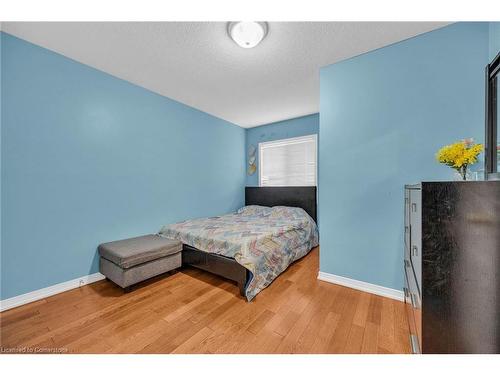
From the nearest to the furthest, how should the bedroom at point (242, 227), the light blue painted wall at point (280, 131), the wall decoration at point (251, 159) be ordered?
the bedroom at point (242, 227) < the light blue painted wall at point (280, 131) < the wall decoration at point (251, 159)

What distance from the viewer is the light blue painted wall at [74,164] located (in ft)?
5.71

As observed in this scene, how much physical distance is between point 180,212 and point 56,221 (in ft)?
4.84

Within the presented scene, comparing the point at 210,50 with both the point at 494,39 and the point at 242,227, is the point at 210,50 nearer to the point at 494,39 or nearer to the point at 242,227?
the point at 242,227

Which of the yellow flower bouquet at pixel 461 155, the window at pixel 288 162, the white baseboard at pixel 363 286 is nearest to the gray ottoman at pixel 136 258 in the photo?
the white baseboard at pixel 363 286

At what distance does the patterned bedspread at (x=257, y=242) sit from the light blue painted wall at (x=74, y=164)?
71 centimetres

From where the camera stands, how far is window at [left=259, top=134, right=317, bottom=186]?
370 cm

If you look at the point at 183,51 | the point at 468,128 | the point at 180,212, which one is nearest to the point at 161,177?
the point at 180,212

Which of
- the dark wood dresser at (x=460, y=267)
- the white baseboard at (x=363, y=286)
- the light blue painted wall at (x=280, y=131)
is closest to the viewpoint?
the dark wood dresser at (x=460, y=267)

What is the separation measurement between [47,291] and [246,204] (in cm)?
328

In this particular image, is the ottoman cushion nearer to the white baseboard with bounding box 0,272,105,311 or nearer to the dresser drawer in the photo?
the white baseboard with bounding box 0,272,105,311

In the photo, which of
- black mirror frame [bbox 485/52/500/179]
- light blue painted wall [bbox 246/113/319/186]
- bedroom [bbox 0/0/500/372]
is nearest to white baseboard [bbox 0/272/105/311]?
bedroom [bbox 0/0/500/372]

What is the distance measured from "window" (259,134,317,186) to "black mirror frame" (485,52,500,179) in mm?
2311

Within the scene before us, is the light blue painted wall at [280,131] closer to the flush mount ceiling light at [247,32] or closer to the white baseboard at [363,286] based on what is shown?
the flush mount ceiling light at [247,32]
